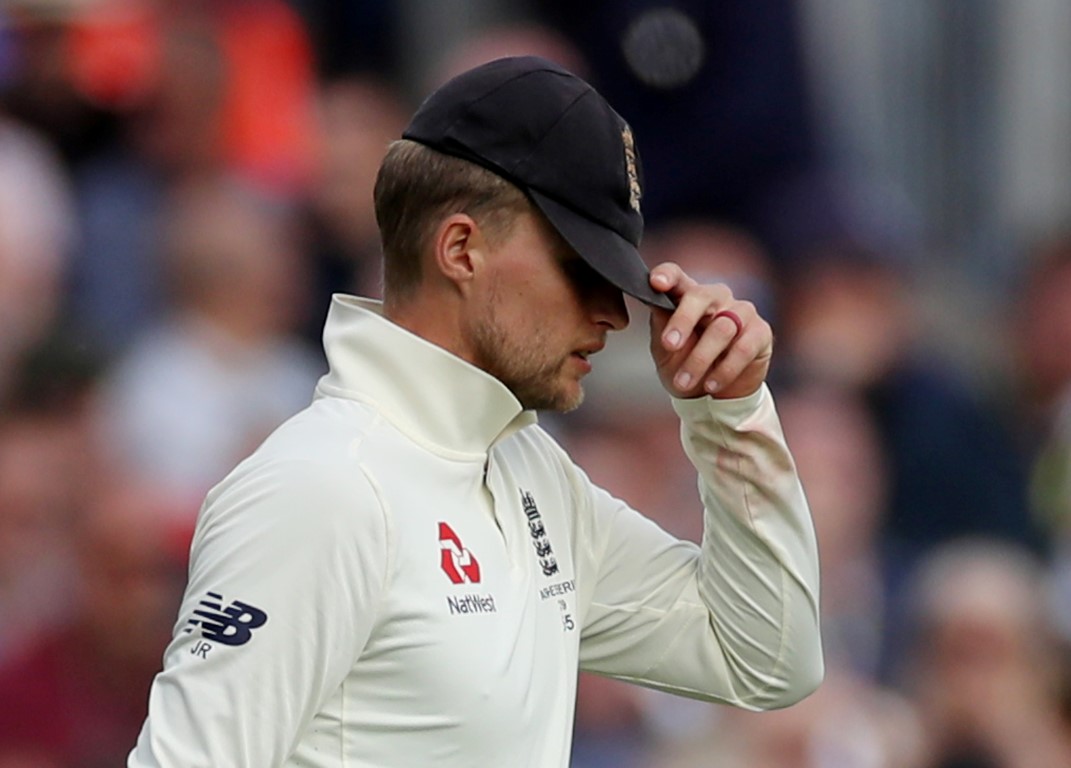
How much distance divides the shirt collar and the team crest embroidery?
0.18 metres

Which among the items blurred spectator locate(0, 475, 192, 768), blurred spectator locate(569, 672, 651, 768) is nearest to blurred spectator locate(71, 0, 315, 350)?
blurred spectator locate(0, 475, 192, 768)

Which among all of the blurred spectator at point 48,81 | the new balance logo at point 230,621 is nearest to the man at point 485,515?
the new balance logo at point 230,621

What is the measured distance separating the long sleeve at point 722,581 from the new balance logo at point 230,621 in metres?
0.72

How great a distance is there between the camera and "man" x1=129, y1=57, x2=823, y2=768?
2502 millimetres

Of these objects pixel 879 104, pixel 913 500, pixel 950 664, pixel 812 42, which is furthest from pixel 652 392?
pixel 879 104

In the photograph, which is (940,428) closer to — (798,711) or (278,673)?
(798,711)

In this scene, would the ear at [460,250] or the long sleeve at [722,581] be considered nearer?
the ear at [460,250]

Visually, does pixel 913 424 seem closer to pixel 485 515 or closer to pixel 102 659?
pixel 102 659

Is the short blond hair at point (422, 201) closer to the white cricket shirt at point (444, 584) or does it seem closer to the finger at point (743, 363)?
the white cricket shirt at point (444, 584)

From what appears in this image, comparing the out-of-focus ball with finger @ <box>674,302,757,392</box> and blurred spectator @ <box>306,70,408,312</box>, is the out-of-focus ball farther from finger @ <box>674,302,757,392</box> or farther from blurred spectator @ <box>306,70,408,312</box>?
finger @ <box>674,302,757,392</box>

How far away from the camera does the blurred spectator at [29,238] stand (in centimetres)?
568

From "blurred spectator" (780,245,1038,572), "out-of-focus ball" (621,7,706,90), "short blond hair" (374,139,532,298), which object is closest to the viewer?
"short blond hair" (374,139,532,298)

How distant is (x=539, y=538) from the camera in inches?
115

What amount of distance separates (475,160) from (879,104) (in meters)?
5.72
